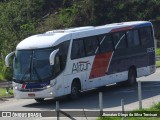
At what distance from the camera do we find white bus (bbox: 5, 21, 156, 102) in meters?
23.1

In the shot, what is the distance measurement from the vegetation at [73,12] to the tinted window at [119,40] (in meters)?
30.3

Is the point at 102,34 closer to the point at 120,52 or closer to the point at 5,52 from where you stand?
the point at 120,52

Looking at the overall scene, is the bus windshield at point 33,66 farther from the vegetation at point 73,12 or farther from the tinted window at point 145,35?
the vegetation at point 73,12

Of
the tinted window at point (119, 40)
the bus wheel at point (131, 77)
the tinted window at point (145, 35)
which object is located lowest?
the bus wheel at point (131, 77)

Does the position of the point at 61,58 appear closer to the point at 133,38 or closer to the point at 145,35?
the point at 133,38

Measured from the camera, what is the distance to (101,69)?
26016mm

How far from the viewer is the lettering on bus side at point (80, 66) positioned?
24209 millimetres

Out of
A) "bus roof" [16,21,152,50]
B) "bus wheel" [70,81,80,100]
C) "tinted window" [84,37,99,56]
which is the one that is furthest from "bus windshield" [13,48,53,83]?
"tinted window" [84,37,99,56]

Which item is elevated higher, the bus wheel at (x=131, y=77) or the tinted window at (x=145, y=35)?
the tinted window at (x=145, y=35)

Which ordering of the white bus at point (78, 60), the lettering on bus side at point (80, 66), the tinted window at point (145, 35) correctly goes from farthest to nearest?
the tinted window at point (145, 35), the lettering on bus side at point (80, 66), the white bus at point (78, 60)

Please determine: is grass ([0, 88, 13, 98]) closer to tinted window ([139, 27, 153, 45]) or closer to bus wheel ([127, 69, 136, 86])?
bus wheel ([127, 69, 136, 86])

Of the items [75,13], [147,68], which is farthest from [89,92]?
[75,13]

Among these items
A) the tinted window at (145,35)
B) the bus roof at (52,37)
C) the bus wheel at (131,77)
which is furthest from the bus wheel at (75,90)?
the tinted window at (145,35)

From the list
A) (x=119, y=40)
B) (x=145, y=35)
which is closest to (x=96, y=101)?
(x=119, y=40)
